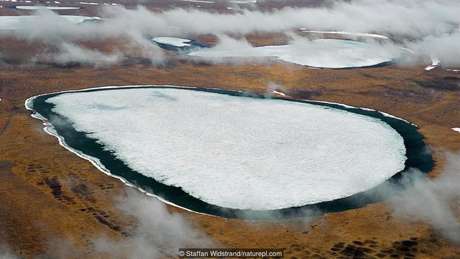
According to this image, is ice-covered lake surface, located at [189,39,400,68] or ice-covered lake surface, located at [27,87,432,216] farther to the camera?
ice-covered lake surface, located at [189,39,400,68]

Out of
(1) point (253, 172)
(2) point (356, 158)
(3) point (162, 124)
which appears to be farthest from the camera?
(3) point (162, 124)

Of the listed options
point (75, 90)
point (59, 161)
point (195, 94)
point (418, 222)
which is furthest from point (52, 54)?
point (418, 222)

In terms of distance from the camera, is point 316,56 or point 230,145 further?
point 316,56

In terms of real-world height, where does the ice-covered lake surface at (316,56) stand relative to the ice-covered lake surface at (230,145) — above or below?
below

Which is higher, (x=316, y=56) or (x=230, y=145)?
(x=230, y=145)

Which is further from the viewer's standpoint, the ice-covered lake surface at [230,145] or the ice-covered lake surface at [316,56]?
the ice-covered lake surface at [316,56]

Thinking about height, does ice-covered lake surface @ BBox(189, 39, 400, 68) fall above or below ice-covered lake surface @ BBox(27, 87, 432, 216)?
below

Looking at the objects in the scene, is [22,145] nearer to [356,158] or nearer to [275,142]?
[275,142]

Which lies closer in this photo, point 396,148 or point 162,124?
point 396,148
